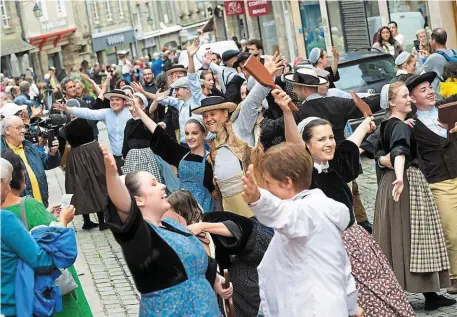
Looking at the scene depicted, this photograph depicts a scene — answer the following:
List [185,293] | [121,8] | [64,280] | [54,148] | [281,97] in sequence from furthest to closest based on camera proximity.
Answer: [121,8]
[54,148]
[281,97]
[64,280]
[185,293]

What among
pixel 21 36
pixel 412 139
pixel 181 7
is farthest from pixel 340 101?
pixel 181 7

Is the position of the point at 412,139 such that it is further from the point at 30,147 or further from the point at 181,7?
the point at 181,7

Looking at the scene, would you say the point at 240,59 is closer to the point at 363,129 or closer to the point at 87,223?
the point at 87,223

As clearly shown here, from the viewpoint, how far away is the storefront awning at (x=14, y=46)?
63.9 m

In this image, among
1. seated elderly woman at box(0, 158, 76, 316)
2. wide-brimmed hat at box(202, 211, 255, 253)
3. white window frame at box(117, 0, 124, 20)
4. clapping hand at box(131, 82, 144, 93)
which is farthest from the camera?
white window frame at box(117, 0, 124, 20)

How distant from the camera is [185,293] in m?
5.82

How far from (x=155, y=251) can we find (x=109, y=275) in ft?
20.8

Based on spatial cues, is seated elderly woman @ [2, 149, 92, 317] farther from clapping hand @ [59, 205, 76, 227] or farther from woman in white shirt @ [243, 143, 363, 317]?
woman in white shirt @ [243, 143, 363, 317]

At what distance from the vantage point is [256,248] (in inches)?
279

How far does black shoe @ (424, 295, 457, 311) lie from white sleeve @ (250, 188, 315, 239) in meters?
3.57

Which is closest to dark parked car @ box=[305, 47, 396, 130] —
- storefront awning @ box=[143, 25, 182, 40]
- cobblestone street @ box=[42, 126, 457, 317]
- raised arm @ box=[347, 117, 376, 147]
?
cobblestone street @ box=[42, 126, 457, 317]

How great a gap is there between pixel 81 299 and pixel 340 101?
13.2 feet

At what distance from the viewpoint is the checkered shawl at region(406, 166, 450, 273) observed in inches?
347

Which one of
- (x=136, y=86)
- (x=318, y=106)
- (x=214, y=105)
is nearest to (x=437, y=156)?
(x=318, y=106)
